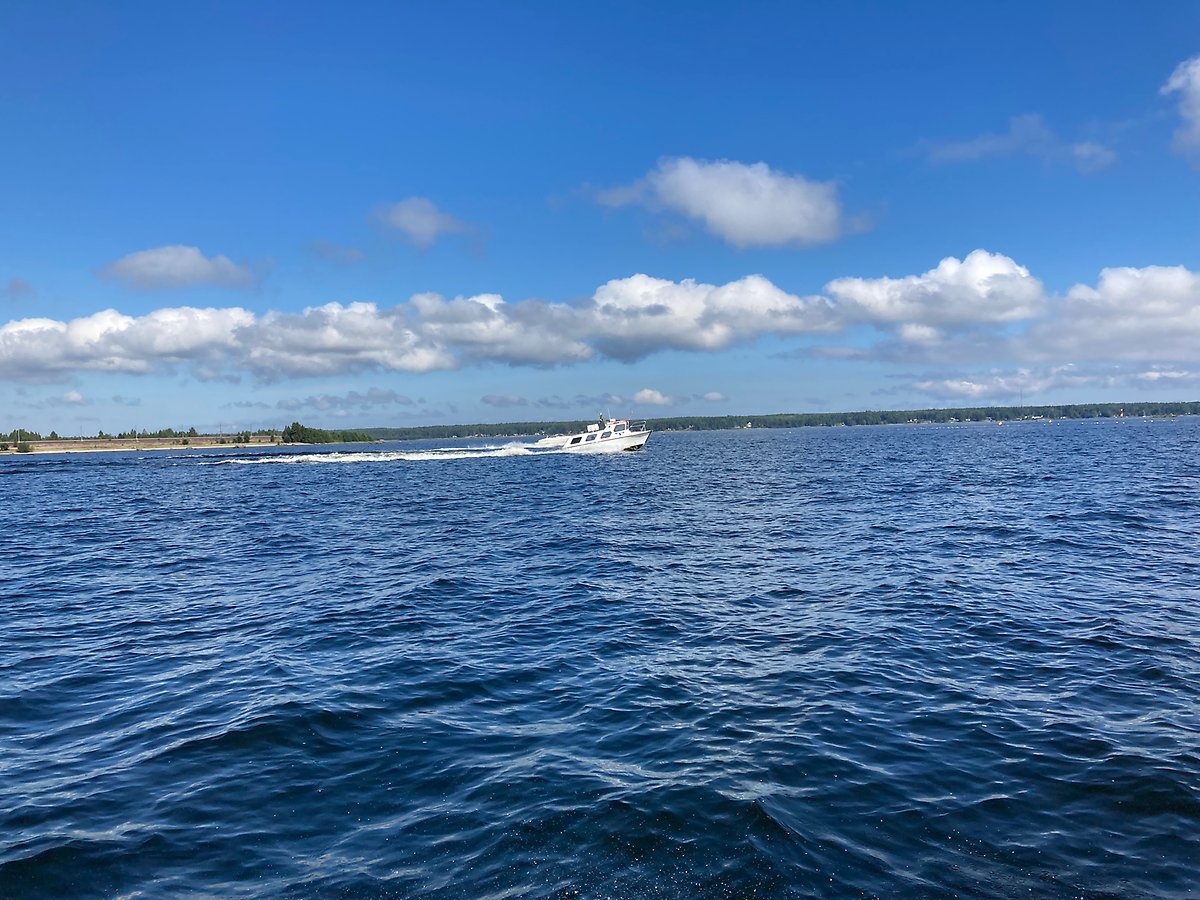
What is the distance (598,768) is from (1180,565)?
24948mm

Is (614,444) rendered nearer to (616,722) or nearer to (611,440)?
(611,440)

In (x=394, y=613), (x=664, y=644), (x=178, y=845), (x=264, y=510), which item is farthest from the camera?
(x=264, y=510)

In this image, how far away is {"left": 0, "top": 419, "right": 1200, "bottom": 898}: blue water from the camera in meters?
8.76

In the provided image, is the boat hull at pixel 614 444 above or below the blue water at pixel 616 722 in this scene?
above

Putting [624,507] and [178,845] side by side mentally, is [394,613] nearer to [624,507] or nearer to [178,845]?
[178,845]

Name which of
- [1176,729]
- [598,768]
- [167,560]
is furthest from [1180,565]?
[167,560]

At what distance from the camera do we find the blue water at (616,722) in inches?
345

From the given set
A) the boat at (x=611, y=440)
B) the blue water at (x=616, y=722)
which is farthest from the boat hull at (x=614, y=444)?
the blue water at (x=616, y=722)

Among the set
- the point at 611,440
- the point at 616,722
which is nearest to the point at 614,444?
the point at 611,440

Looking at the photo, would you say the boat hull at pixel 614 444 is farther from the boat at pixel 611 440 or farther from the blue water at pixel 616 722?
the blue water at pixel 616 722

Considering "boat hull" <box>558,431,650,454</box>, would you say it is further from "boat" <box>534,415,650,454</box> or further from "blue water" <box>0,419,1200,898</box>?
"blue water" <box>0,419,1200,898</box>

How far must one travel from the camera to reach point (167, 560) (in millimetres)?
32781

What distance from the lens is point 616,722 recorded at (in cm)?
1306

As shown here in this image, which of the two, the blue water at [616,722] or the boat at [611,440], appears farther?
the boat at [611,440]
